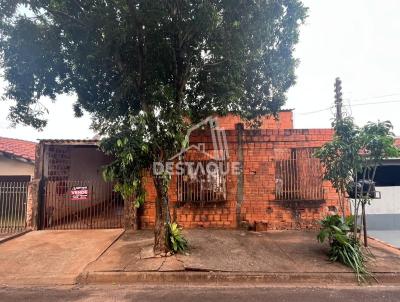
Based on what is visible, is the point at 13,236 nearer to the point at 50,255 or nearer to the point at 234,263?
the point at 50,255

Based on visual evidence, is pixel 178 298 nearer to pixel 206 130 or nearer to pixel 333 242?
pixel 333 242

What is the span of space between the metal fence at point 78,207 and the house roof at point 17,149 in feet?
6.19

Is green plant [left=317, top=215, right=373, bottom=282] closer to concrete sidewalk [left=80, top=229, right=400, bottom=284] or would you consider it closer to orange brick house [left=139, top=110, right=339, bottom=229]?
concrete sidewalk [left=80, top=229, right=400, bottom=284]

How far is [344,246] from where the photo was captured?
5.71 meters

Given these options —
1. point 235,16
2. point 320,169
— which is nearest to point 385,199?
point 320,169

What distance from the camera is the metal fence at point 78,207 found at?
28.8 feet

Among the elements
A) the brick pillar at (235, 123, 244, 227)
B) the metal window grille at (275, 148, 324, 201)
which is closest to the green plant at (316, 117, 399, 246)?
the metal window grille at (275, 148, 324, 201)

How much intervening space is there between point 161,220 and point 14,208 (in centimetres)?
603

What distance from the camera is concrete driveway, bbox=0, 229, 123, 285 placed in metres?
5.20

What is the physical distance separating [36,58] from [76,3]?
179 cm

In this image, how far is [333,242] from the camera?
594 centimetres

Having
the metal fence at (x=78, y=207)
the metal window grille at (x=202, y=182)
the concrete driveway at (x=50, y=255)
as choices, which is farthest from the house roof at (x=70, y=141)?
the metal window grille at (x=202, y=182)

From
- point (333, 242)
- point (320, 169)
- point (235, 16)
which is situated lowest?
point (333, 242)

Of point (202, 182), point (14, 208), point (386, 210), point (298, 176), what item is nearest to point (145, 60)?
point (202, 182)
